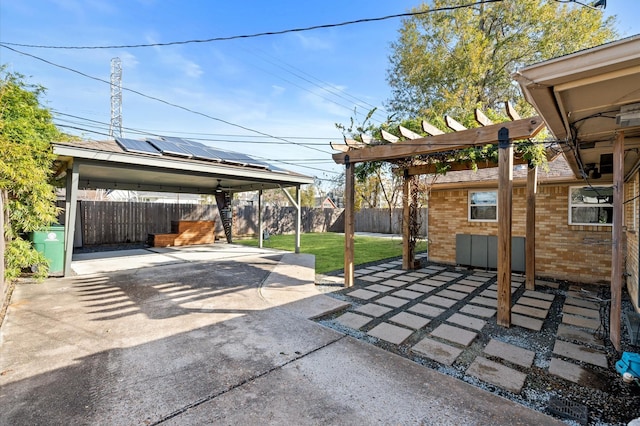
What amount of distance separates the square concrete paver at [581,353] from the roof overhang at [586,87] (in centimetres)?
239

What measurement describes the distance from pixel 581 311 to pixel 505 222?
2.12 metres

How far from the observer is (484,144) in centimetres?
413

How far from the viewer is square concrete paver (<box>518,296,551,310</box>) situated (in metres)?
4.70

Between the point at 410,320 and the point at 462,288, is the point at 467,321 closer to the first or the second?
the point at 410,320

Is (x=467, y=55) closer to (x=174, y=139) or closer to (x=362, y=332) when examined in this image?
(x=174, y=139)

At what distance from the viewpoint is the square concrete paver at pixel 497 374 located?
253cm

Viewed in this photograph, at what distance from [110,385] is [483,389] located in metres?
3.09

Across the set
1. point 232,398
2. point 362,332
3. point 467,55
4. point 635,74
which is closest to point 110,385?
point 232,398

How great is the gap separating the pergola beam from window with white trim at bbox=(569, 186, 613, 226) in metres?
4.00

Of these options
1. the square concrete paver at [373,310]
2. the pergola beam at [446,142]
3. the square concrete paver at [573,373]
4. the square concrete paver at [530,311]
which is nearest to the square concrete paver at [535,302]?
the square concrete paver at [530,311]

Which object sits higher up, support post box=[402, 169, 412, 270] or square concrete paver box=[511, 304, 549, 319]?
support post box=[402, 169, 412, 270]

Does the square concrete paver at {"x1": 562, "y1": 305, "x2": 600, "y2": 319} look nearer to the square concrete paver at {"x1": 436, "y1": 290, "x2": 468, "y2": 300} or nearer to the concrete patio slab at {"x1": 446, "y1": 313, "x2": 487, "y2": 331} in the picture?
the square concrete paver at {"x1": 436, "y1": 290, "x2": 468, "y2": 300}

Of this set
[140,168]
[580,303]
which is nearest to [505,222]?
[580,303]

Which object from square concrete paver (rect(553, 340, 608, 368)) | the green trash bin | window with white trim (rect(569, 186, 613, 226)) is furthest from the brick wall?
the green trash bin
